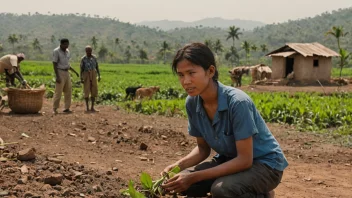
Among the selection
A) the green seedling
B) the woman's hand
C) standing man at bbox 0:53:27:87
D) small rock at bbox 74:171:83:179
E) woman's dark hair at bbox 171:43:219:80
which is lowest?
small rock at bbox 74:171:83:179

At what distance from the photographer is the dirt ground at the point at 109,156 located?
3842 millimetres

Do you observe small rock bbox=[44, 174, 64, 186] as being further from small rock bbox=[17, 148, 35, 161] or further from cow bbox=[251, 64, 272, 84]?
cow bbox=[251, 64, 272, 84]

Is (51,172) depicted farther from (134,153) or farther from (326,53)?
(326,53)

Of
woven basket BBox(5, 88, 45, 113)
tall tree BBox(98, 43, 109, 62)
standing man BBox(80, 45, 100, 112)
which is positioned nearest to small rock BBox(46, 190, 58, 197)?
woven basket BBox(5, 88, 45, 113)

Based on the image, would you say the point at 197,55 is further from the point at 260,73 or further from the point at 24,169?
the point at 260,73

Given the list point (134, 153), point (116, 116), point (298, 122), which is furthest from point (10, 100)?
point (298, 122)

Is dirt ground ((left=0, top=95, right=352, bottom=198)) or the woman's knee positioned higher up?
the woman's knee

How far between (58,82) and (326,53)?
63.3ft

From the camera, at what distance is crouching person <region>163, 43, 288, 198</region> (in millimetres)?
3002

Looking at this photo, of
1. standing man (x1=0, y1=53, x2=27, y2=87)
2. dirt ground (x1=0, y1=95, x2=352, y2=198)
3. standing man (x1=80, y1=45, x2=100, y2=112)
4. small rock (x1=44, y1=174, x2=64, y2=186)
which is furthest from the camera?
standing man (x1=80, y1=45, x2=100, y2=112)

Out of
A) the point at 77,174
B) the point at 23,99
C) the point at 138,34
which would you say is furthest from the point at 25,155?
the point at 138,34

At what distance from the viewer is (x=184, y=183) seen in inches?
122

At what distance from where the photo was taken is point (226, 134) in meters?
3.16

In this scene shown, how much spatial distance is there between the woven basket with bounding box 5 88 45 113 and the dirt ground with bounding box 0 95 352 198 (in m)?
0.21
